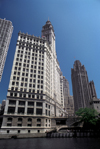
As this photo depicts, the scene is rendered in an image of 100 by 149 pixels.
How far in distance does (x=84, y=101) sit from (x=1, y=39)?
16121cm

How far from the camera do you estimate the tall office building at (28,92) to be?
→ 58.1 metres

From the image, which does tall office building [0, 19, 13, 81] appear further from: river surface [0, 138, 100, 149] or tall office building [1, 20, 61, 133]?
river surface [0, 138, 100, 149]

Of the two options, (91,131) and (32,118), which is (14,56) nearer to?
(32,118)

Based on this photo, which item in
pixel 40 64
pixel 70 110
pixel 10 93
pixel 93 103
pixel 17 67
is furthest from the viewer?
pixel 70 110

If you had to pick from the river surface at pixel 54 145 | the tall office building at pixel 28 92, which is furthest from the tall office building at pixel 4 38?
the river surface at pixel 54 145

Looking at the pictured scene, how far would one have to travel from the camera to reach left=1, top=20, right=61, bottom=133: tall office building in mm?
58069

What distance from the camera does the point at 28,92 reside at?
2581 inches

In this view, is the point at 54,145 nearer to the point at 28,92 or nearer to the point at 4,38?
the point at 28,92

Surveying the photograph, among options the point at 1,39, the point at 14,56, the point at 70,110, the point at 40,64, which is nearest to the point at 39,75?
the point at 40,64

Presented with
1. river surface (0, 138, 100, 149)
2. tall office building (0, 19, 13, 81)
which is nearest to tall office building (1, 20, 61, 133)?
river surface (0, 138, 100, 149)

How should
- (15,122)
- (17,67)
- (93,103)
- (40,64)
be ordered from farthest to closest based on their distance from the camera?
(93,103)
(40,64)
(17,67)
(15,122)

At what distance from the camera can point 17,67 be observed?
2793 inches

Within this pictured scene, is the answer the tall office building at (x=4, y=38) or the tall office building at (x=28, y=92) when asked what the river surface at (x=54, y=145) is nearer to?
the tall office building at (x=28, y=92)

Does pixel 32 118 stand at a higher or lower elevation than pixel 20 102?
lower
